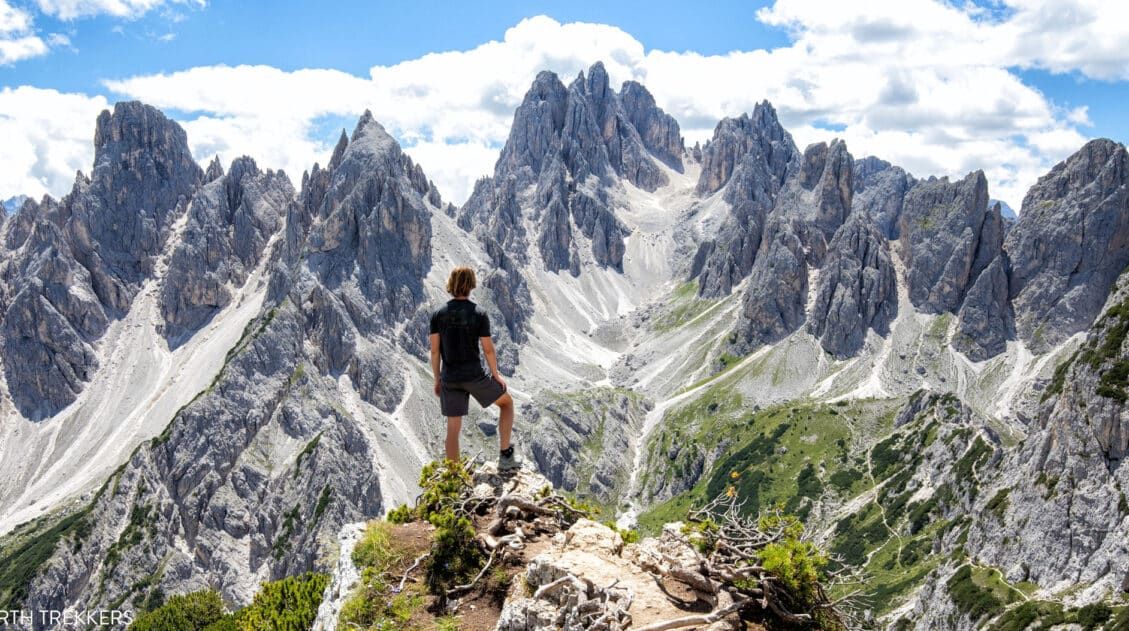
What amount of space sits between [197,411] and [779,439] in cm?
13861

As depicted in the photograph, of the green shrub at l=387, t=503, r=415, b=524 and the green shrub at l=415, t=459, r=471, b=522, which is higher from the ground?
the green shrub at l=415, t=459, r=471, b=522

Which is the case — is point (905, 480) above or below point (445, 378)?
below

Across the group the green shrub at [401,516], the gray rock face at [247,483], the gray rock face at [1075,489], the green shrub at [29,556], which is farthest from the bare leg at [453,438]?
the green shrub at [29,556]

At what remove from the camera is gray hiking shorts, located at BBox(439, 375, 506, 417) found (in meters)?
19.5

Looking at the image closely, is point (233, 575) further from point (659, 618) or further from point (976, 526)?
point (659, 618)

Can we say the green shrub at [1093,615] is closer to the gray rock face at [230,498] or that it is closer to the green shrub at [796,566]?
the green shrub at [796,566]

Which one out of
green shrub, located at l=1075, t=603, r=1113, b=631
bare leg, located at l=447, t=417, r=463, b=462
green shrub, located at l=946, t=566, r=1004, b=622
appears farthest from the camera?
green shrub, located at l=946, t=566, r=1004, b=622

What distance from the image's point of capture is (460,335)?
19.2m

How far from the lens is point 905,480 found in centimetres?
12750

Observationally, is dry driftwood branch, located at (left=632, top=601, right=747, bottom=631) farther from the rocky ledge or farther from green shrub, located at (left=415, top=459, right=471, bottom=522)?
green shrub, located at (left=415, top=459, right=471, bottom=522)

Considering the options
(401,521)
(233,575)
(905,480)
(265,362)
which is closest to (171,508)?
(233,575)

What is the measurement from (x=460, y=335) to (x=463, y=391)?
169cm

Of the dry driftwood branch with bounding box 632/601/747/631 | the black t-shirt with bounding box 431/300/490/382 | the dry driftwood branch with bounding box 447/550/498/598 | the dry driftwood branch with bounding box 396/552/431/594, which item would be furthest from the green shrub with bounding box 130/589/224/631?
the dry driftwood branch with bounding box 632/601/747/631

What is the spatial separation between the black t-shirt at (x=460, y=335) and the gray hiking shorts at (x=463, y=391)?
17 cm
